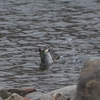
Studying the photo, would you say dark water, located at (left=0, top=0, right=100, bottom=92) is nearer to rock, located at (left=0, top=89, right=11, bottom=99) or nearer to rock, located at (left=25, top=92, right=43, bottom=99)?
rock, located at (left=25, top=92, right=43, bottom=99)

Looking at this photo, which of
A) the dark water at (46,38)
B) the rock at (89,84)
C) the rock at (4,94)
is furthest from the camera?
the dark water at (46,38)

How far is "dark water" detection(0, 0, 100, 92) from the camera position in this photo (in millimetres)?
12984

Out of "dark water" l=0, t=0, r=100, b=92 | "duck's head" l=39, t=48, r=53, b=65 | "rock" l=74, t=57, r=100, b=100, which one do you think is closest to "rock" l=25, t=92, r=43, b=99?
"dark water" l=0, t=0, r=100, b=92

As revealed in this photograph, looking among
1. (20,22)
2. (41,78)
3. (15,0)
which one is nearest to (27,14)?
(20,22)

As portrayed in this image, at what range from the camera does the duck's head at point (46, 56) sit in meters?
14.5

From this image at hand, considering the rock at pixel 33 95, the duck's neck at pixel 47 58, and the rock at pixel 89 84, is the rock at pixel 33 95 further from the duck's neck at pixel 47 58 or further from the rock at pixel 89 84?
the duck's neck at pixel 47 58

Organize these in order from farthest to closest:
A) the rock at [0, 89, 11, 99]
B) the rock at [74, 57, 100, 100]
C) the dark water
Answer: the dark water < the rock at [0, 89, 11, 99] < the rock at [74, 57, 100, 100]

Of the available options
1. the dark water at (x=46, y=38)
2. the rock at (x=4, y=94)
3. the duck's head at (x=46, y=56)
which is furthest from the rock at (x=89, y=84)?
the duck's head at (x=46, y=56)

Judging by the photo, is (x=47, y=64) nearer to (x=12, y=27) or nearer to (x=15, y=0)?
(x=12, y=27)

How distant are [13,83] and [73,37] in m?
4.82

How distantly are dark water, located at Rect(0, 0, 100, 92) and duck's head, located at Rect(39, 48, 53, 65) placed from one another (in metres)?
0.18

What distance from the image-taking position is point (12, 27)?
18422 mm

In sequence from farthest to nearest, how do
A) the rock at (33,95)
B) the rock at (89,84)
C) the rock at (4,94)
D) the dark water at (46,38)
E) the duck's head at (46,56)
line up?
the duck's head at (46,56) < the dark water at (46,38) < the rock at (33,95) < the rock at (4,94) < the rock at (89,84)

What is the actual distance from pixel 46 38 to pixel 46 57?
213 centimetres
